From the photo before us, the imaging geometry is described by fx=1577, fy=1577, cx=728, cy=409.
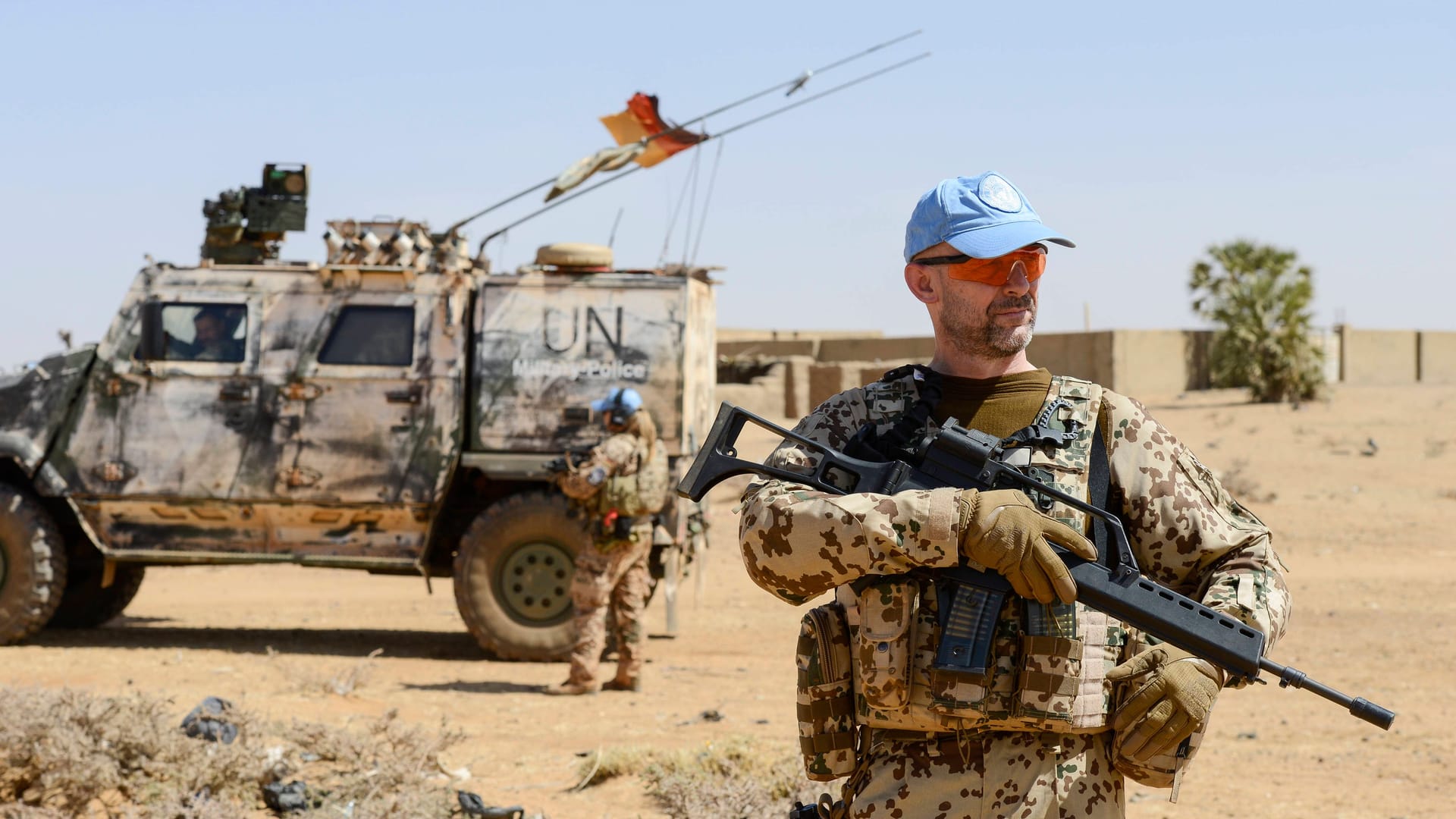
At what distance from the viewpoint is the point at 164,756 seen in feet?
18.9

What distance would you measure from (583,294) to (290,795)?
14.6 feet

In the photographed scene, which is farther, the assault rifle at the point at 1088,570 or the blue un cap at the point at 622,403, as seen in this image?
the blue un cap at the point at 622,403

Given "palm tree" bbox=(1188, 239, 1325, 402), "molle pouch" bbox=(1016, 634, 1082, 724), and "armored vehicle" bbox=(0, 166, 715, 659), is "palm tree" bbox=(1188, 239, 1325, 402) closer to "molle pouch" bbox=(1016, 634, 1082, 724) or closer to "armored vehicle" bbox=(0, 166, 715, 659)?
"armored vehicle" bbox=(0, 166, 715, 659)

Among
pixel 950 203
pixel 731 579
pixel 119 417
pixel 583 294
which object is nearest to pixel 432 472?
pixel 583 294

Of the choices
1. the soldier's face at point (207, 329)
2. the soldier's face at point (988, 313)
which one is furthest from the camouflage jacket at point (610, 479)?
the soldier's face at point (988, 313)

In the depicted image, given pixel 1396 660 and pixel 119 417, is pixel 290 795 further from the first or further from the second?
pixel 1396 660

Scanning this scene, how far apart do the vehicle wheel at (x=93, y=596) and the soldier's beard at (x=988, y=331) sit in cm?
920

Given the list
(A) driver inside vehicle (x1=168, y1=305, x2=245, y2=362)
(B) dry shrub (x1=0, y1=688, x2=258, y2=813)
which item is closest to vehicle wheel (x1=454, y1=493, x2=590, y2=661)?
(A) driver inside vehicle (x1=168, y1=305, x2=245, y2=362)

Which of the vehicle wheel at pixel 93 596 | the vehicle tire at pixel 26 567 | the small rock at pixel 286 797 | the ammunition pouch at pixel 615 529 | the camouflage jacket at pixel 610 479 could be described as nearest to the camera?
the small rock at pixel 286 797

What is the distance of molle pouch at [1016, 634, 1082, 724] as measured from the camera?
262 cm

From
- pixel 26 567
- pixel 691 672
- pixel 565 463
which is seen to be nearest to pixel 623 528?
pixel 565 463

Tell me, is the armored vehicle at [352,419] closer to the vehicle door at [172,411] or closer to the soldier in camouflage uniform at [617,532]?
the vehicle door at [172,411]

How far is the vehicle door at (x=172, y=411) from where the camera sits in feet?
31.4

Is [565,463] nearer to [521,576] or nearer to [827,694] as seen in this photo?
[521,576]
